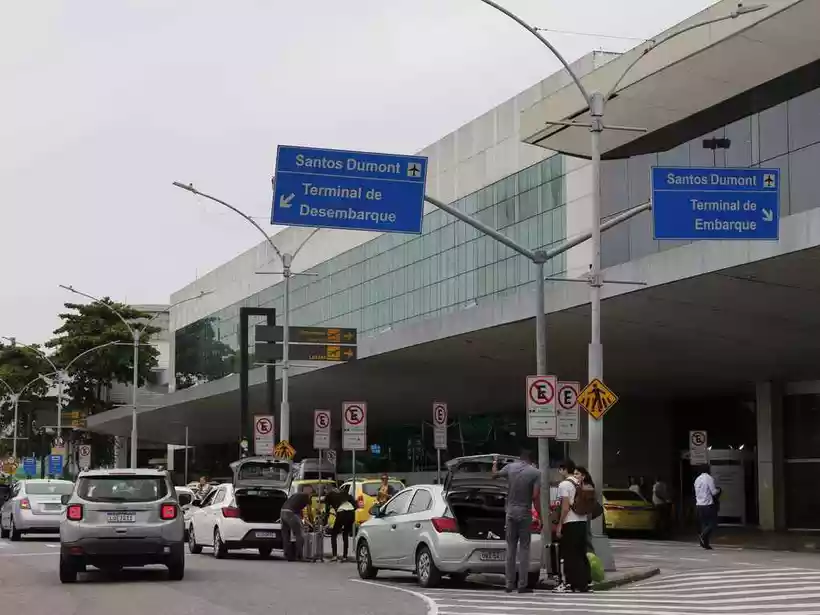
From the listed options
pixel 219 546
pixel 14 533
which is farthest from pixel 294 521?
pixel 14 533

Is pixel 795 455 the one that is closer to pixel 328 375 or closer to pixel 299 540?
pixel 328 375

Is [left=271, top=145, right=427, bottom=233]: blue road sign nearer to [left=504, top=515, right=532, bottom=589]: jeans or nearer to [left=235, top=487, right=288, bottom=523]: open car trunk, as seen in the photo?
[left=504, top=515, right=532, bottom=589]: jeans

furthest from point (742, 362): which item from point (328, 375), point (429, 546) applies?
point (429, 546)

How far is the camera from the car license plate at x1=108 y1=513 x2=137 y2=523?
20.1 metres

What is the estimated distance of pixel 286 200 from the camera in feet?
70.6

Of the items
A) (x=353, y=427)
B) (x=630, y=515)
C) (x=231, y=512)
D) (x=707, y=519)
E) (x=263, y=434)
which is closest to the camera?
(x=231, y=512)

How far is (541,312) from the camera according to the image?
75.8ft

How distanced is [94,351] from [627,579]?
252ft

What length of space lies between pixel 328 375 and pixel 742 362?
1608 centimetres

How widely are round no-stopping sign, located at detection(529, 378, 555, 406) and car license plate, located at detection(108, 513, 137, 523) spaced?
640 centimetres

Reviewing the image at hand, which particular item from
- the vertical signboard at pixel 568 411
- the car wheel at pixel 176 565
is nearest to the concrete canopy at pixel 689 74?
the vertical signboard at pixel 568 411

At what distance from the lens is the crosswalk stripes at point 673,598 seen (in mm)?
16109

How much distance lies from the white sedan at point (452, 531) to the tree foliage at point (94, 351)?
7441 centimetres

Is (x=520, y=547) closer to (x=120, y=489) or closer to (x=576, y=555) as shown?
(x=576, y=555)
